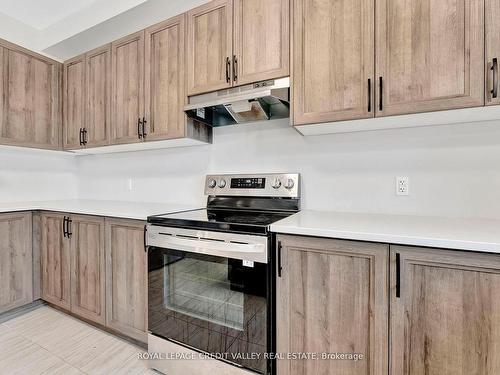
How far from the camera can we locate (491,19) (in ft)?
Answer: 3.63

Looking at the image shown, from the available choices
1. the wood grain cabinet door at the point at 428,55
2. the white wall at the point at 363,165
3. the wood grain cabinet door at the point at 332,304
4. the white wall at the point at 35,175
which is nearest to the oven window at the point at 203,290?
the wood grain cabinet door at the point at 332,304

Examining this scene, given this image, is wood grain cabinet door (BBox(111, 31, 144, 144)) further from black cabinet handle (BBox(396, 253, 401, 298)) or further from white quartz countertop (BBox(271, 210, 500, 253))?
black cabinet handle (BBox(396, 253, 401, 298))

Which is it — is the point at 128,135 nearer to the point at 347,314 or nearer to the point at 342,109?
the point at 342,109

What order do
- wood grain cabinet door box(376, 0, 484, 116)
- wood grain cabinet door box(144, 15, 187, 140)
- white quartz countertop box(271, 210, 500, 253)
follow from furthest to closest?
wood grain cabinet door box(144, 15, 187, 140), wood grain cabinet door box(376, 0, 484, 116), white quartz countertop box(271, 210, 500, 253)

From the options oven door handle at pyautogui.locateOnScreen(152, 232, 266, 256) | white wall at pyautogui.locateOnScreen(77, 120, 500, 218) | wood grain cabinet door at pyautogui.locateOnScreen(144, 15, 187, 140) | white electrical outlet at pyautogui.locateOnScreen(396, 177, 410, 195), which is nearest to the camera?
oven door handle at pyautogui.locateOnScreen(152, 232, 266, 256)

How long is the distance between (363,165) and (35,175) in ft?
10.7

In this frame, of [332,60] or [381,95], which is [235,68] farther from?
[381,95]

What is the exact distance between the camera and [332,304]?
1169 mm

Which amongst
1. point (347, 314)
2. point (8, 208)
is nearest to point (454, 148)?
point (347, 314)

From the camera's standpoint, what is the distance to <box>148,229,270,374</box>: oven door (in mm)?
1297

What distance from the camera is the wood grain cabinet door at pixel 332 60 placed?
134 cm

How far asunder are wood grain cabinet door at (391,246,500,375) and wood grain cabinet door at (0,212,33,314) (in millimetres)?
2832

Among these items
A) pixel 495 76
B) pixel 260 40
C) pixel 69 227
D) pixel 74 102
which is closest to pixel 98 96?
pixel 74 102

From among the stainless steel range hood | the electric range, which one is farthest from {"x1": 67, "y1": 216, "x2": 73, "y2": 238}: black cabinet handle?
the stainless steel range hood
